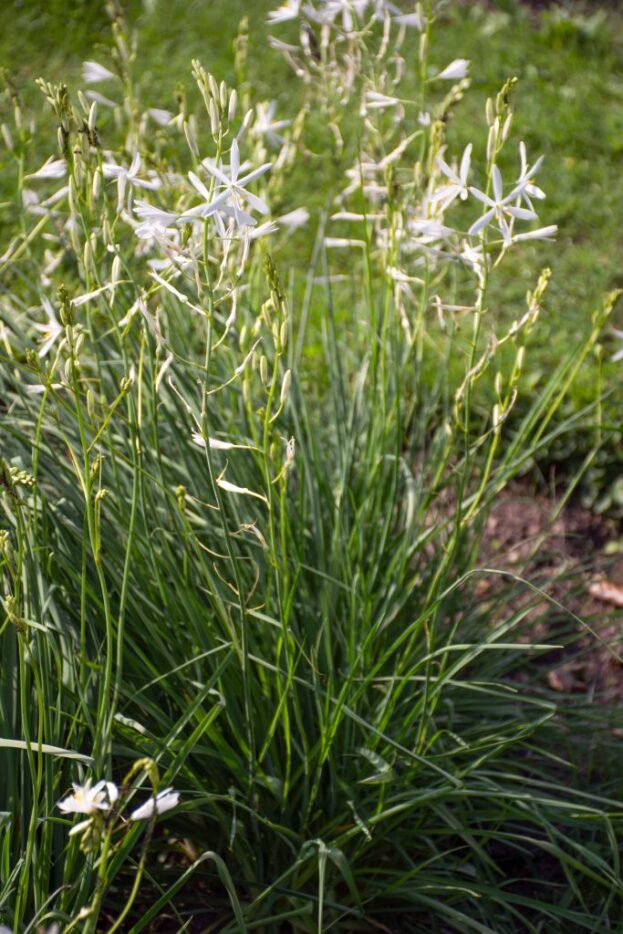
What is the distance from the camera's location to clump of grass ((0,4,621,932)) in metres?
1.57

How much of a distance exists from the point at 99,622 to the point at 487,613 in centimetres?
97

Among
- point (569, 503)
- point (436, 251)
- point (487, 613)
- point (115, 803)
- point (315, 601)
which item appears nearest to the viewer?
point (115, 803)

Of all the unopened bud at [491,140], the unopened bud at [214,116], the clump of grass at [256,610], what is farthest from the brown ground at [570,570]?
the unopened bud at [214,116]

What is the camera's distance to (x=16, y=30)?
5.68m

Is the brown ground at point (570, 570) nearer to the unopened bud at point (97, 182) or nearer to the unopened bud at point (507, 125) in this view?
the unopened bud at point (507, 125)

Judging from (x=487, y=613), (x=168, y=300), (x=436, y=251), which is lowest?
(x=487, y=613)

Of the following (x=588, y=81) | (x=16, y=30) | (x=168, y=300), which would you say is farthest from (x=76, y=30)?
(x=168, y=300)

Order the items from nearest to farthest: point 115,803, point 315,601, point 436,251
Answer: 1. point 115,803
2. point 436,251
3. point 315,601

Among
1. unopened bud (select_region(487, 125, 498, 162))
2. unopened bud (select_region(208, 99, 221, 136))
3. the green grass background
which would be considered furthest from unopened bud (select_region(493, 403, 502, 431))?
the green grass background

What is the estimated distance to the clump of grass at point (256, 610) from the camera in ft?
5.15

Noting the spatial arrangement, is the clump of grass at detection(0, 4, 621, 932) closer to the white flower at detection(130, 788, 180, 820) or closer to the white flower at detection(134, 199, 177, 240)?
the white flower at detection(134, 199, 177, 240)

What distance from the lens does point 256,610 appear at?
6.53 ft

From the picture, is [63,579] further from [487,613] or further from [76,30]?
[76,30]

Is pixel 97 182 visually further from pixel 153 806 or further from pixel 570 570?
pixel 570 570
